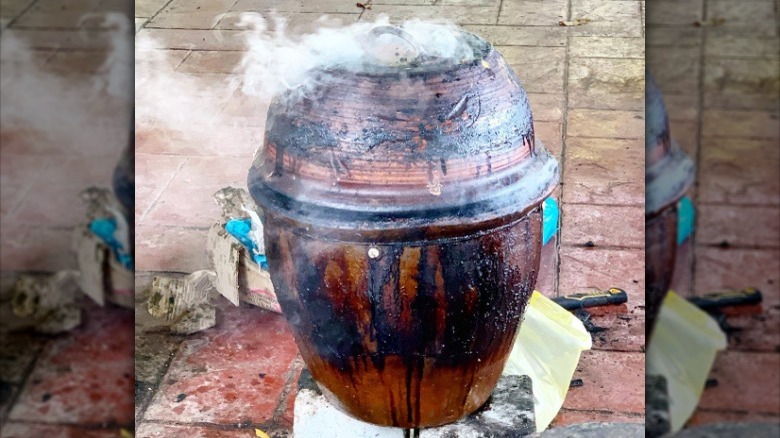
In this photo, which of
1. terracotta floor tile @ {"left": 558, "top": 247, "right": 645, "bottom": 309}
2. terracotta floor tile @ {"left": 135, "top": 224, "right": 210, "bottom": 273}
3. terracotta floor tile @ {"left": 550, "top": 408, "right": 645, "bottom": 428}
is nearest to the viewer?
terracotta floor tile @ {"left": 550, "top": 408, "right": 645, "bottom": 428}

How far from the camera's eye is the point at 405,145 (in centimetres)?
149

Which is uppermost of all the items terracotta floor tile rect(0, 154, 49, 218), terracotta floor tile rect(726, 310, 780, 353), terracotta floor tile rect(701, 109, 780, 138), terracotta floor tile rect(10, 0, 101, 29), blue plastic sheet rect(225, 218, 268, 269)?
terracotta floor tile rect(10, 0, 101, 29)

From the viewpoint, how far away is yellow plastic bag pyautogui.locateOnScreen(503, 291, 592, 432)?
2.14 meters

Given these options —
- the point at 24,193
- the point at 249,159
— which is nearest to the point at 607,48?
the point at 249,159

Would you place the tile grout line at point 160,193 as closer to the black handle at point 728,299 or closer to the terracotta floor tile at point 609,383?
the terracotta floor tile at point 609,383

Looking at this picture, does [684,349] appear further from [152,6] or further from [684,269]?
[152,6]

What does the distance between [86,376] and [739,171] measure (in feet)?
1.24

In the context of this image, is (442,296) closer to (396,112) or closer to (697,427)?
(396,112)

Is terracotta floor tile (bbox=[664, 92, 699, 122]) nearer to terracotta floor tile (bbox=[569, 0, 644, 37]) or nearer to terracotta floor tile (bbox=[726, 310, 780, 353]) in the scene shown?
terracotta floor tile (bbox=[726, 310, 780, 353])

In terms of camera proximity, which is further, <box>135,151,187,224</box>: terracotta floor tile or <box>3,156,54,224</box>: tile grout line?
<box>135,151,187,224</box>: terracotta floor tile

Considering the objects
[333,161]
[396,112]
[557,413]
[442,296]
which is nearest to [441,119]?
[396,112]

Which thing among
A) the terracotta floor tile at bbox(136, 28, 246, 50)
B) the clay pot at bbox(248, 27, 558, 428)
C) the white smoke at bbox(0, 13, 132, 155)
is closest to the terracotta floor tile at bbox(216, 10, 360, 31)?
the terracotta floor tile at bbox(136, 28, 246, 50)

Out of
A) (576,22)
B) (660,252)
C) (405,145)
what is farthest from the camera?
(576,22)

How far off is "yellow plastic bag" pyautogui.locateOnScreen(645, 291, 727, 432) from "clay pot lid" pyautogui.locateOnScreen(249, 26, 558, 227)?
3.19ft
